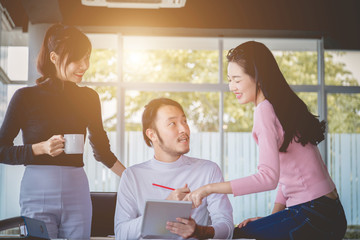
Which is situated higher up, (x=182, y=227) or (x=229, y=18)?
(x=229, y=18)

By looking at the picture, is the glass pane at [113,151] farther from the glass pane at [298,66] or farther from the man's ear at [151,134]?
the man's ear at [151,134]

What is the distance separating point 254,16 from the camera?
20.9 feet

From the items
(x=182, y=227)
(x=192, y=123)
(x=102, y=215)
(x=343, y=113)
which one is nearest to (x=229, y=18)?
(x=192, y=123)

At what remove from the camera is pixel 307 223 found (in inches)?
74.4

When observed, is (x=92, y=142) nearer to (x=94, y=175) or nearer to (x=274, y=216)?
(x=274, y=216)

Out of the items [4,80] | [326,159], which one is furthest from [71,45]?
[326,159]

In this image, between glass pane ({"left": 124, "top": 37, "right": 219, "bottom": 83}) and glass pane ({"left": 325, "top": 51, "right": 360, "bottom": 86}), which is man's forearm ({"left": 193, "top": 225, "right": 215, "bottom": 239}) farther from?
glass pane ({"left": 325, "top": 51, "right": 360, "bottom": 86})

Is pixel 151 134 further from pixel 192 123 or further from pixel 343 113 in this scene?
pixel 343 113

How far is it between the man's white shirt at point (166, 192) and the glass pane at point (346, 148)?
4.59m

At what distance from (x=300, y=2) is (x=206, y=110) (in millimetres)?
1966

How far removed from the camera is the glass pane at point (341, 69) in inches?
259

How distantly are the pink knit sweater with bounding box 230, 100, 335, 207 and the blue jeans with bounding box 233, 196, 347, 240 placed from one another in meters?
0.05

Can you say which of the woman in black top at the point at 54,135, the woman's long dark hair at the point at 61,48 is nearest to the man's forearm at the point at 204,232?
the woman in black top at the point at 54,135

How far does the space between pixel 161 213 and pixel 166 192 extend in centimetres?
55
